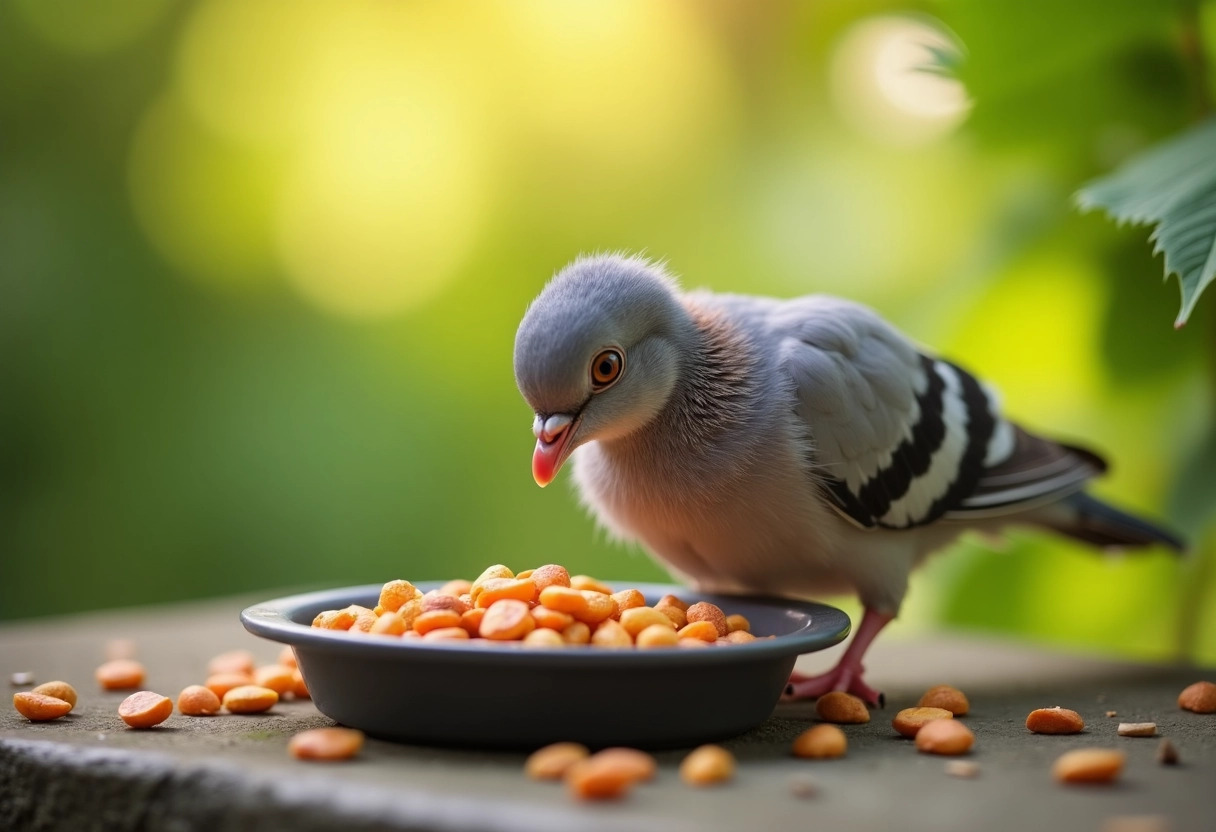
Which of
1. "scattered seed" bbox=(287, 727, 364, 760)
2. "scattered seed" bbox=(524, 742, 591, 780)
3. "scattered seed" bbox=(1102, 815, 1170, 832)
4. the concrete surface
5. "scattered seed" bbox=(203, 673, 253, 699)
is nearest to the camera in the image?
"scattered seed" bbox=(1102, 815, 1170, 832)

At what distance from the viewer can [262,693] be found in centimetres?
226

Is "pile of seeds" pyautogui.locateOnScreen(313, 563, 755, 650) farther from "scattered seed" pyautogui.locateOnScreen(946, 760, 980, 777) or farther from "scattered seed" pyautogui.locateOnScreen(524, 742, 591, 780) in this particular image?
"scattered seed" pyautogui.locateOnScreen(946, 760, 980, 777)

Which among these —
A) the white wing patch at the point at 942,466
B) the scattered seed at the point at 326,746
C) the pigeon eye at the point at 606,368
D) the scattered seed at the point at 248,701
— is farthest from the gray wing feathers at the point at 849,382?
the scattered seed at the point at 248,701

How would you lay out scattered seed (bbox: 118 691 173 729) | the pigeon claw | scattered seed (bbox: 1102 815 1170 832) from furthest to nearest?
the pigeon claw → scattered seed (bbox: 118 691 173 729) → scattered seed (bbox: 1102 815 1170 832)

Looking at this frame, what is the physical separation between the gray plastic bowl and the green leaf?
40.3 inches

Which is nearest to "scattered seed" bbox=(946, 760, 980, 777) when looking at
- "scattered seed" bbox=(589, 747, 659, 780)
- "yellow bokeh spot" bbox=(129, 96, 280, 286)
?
"scattered seed" bbox=(589, 747, 659, 780)

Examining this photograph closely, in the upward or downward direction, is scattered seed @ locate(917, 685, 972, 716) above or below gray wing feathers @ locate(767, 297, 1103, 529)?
below

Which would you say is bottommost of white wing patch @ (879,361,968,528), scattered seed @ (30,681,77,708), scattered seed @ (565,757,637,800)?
scattered seed @ (30,681,77,708)

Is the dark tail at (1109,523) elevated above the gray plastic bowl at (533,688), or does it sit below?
above

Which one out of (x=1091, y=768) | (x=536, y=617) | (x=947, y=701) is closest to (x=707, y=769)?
(x=536, y=617)

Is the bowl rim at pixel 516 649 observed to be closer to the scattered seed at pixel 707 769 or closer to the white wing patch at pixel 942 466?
the scattered seed at pixel 707 769

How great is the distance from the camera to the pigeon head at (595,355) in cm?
214

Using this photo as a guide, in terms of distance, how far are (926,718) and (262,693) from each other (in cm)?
136

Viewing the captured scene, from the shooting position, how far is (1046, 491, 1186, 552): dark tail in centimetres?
312
